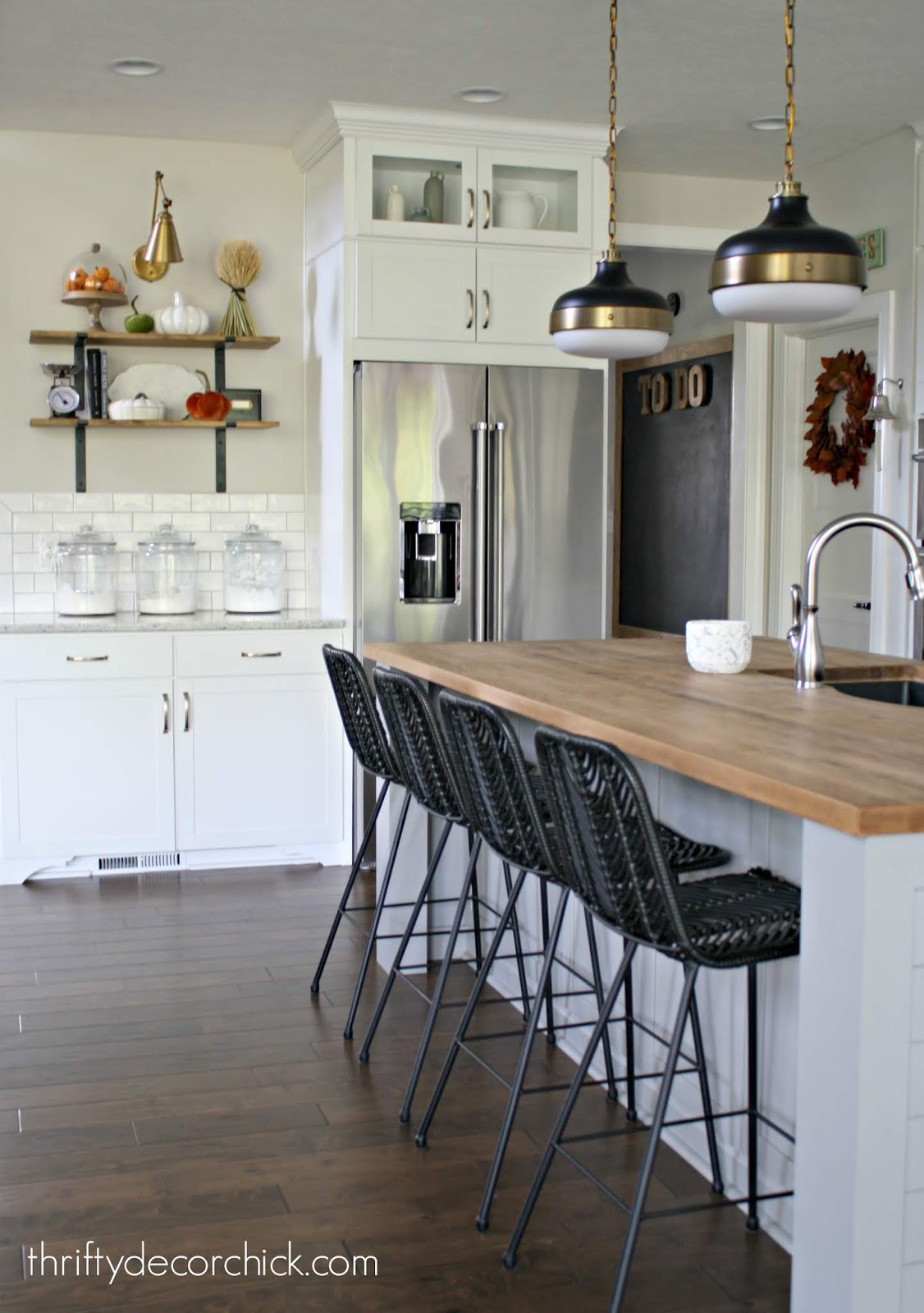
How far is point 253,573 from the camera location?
585 centimetres

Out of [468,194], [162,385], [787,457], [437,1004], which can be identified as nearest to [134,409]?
[162,385]

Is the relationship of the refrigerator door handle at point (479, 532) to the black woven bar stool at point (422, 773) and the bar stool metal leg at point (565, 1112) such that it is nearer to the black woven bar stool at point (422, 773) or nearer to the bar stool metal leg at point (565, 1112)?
the black woven bar stool at point (422, 773)

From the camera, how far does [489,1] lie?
417 cm

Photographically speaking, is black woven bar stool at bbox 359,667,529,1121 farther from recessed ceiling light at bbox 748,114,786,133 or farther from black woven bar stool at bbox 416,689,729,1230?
recessed ceiling light at bbox 748,114,786,133

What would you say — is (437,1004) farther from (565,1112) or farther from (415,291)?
(415,291)

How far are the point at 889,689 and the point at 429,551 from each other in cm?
239

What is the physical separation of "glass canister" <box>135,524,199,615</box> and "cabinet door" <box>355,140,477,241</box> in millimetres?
1452

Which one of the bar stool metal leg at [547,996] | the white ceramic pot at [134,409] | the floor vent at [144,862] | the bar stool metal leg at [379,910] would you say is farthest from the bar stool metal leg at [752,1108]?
the white ceramic pot at [134,409]

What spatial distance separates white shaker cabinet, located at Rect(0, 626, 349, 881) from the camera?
5258 mm

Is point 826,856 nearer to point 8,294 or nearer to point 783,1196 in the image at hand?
point 783,1196

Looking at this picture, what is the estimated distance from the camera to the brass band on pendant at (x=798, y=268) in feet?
9.57

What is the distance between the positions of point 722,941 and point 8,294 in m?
4.46

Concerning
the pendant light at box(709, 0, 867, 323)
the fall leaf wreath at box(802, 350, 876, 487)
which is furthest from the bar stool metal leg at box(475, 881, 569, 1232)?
the fall leaf wreath at box(802, 350, 876, 487)

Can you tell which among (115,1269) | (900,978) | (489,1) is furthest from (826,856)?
(489,1)
